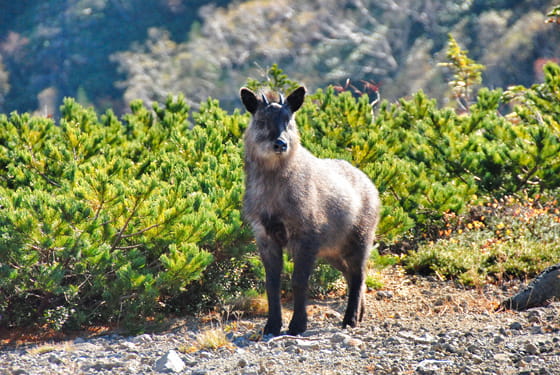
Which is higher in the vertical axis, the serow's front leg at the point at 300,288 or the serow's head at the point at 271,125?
the serow's head at the point at 271,125

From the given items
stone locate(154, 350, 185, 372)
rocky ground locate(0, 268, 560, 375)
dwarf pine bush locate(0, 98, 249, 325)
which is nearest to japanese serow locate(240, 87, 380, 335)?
rocky ground locate(0, 268, 560, 375)

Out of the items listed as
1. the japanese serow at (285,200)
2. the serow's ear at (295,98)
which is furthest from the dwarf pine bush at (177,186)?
the serow's ear at (295,98)

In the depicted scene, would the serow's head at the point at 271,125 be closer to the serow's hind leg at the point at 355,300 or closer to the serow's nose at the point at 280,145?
the serow's nose at the point at 280,145

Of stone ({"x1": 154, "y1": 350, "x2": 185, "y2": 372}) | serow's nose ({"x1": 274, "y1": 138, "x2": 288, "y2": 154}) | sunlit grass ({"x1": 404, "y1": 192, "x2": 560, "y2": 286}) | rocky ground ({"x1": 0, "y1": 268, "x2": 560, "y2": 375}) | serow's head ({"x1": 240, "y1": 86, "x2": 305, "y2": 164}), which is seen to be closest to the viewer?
rocky ground ({"x1": 0, "y1": 268, "x2": 560, "y2": 375})

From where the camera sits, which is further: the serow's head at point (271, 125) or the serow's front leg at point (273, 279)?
the serow's front leg at point (273, 279)

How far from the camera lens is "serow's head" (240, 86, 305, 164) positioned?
662 centimetres

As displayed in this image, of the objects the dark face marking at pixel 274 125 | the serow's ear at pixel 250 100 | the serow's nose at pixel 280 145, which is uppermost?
the serow's ear at pixel 250 100

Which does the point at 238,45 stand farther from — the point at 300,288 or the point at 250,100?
the point at 300,288

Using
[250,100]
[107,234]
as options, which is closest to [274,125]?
[250,100]

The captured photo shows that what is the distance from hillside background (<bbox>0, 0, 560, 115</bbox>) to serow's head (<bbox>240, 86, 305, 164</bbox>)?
4056cm

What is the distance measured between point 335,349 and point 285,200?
141cm

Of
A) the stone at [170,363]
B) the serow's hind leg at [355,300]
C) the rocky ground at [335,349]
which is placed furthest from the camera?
the serow's hind leg at [355,300]

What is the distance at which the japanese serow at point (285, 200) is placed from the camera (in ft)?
22.1

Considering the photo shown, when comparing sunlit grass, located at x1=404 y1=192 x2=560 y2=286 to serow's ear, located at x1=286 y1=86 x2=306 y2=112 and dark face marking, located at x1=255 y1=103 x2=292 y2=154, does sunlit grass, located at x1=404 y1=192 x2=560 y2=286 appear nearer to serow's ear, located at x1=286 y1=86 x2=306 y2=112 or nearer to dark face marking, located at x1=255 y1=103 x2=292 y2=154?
serow's ear, located at x1=286 y1=86 x2=306 y2=112
